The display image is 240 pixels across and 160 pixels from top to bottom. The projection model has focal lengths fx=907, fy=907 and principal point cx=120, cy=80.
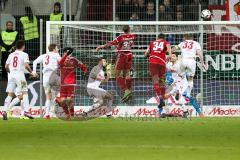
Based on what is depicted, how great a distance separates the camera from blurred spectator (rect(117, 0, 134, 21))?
26.8 metres

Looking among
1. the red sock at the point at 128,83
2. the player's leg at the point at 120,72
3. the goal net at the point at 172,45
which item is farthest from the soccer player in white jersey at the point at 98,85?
the red sock at the point at 128,83

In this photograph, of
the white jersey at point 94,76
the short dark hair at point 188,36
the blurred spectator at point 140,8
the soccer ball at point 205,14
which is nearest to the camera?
the short dark hair at point 188,36

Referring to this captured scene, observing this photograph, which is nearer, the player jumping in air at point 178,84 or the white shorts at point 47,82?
the player jumping in air at point 178,84

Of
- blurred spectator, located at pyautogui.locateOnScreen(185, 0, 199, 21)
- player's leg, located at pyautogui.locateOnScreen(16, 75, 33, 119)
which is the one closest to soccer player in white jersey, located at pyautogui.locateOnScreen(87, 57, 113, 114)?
player's leg, located at pyautogui.locateOnScreen(16, 75, 33, 119)

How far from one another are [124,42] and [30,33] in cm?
397

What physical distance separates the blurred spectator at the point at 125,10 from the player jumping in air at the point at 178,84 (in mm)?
2406

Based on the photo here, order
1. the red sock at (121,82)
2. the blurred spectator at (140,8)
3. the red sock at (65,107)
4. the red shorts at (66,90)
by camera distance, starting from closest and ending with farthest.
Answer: the red sock at (65,107)
the red shorts at (66,90)
the red sock at (121,82)
the blurred spectator at (140,8)

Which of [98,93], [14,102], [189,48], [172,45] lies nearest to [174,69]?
[172,45]

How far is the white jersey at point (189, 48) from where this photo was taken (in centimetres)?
2419

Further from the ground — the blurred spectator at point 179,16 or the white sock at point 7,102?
the blurred spectator at point 179,16

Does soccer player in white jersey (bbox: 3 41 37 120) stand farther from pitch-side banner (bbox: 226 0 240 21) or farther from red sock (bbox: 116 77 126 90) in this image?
pitch-side banner (bbox: 226 0 240 21)

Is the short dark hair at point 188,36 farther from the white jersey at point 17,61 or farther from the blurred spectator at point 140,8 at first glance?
the white jersey at point 17,61

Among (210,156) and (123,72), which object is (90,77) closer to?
(123,72)

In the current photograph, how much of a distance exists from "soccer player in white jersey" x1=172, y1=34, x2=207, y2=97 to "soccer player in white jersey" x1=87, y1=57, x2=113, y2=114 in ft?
6.65
